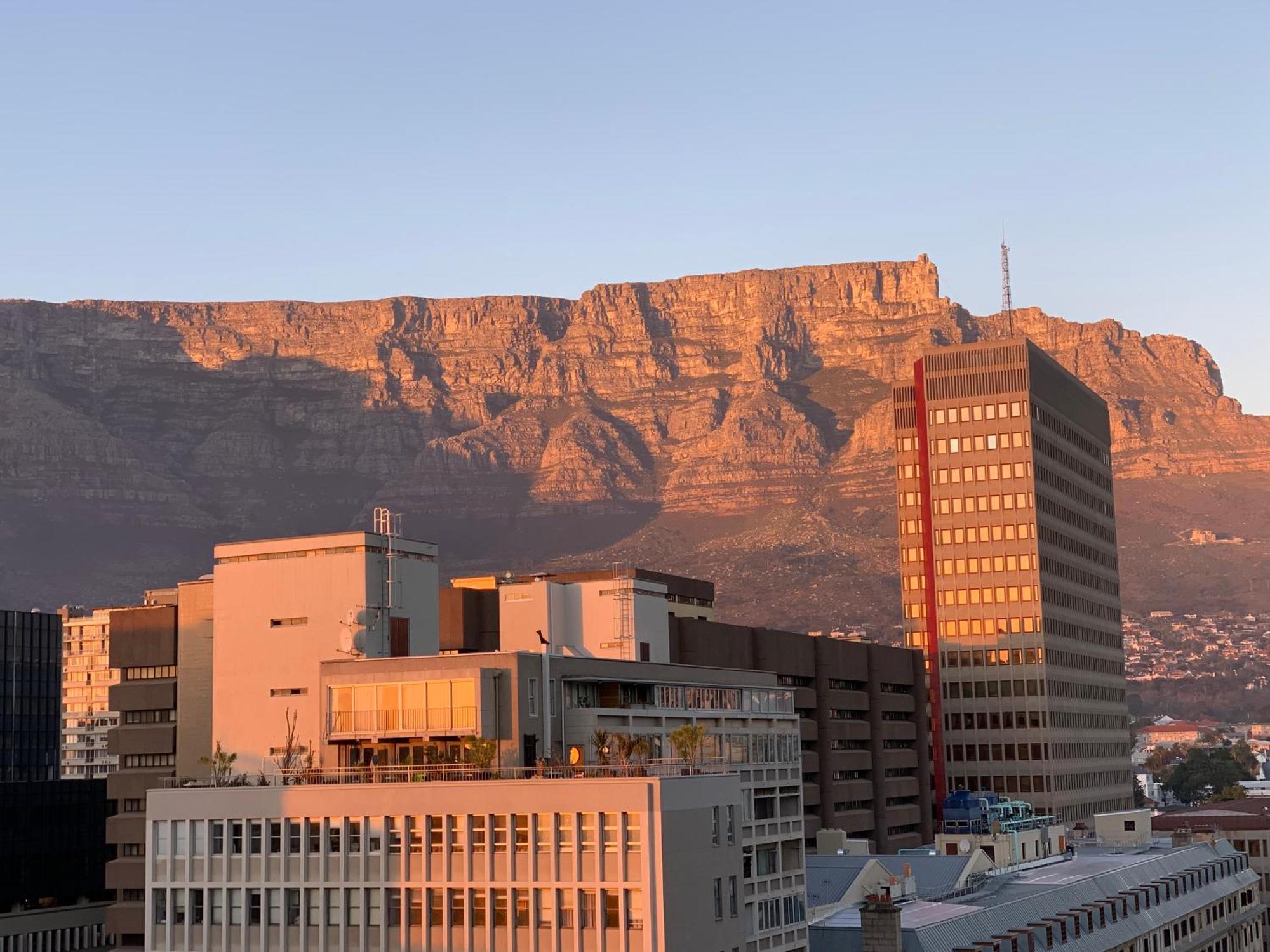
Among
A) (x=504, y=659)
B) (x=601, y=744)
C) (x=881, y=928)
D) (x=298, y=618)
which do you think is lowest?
(x=881, y=928)

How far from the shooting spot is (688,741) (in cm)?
8631

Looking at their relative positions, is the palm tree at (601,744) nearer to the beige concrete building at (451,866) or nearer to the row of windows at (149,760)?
the beige concrete building at (451,866)

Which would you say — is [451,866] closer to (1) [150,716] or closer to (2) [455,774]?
(2) [455,774]

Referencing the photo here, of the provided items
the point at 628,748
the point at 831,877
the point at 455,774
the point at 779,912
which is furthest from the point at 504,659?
the point at 831,877

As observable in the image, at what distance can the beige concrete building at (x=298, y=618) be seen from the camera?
375ft

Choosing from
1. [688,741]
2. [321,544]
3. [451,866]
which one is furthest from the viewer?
[321,544]

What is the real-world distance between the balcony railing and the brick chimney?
22505 mm

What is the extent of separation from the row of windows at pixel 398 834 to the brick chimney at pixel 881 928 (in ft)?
40.7

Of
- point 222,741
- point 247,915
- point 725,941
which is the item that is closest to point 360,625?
point 222,741

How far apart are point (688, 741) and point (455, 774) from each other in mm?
12272

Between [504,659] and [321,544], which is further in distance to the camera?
[321,544]

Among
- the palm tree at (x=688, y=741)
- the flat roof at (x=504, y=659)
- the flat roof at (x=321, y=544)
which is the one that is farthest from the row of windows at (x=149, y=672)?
the palm tree at (x=688, y=741)

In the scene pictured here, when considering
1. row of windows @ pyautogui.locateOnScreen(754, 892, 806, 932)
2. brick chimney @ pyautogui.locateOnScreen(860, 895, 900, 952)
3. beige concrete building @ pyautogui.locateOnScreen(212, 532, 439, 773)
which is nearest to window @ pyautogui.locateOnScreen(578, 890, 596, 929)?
row of windows @ pyautogui.locateOnScreen(754, 892, 806, 932)

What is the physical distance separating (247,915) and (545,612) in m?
73.4
